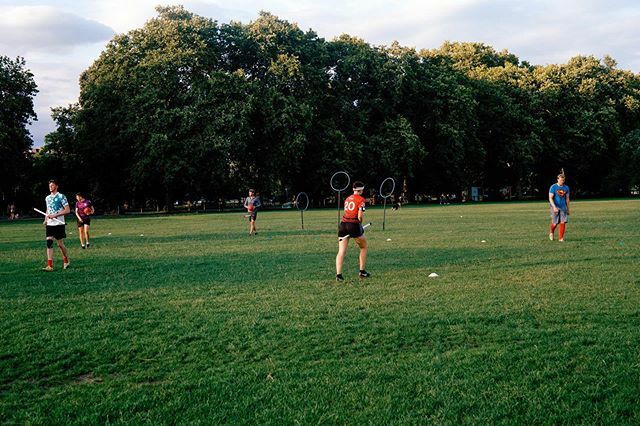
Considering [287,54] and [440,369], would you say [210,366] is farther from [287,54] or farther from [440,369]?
[287,54]

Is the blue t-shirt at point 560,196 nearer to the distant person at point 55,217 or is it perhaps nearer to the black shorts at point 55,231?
the distant person at point 55,217

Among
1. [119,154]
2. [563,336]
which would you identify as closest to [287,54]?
[119,154]

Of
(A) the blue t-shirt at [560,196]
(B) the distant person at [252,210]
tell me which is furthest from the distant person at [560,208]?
(B) the distant person at [252,210]

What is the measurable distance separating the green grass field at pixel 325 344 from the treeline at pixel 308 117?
3763 cm

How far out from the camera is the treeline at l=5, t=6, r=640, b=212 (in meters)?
50.3

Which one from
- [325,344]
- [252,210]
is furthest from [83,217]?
[325,344]

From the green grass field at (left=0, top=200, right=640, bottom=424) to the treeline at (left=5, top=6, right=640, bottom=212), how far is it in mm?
37630

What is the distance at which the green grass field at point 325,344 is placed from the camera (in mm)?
5125

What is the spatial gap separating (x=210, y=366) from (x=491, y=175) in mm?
73410

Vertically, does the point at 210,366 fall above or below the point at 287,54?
below

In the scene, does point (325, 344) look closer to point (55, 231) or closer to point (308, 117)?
point (55, 231)

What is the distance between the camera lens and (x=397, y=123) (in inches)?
2317

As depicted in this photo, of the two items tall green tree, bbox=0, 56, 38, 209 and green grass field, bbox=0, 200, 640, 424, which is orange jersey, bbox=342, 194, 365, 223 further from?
tall green tree, bbox=0, 56, 38, 209

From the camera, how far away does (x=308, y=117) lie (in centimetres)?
5266
